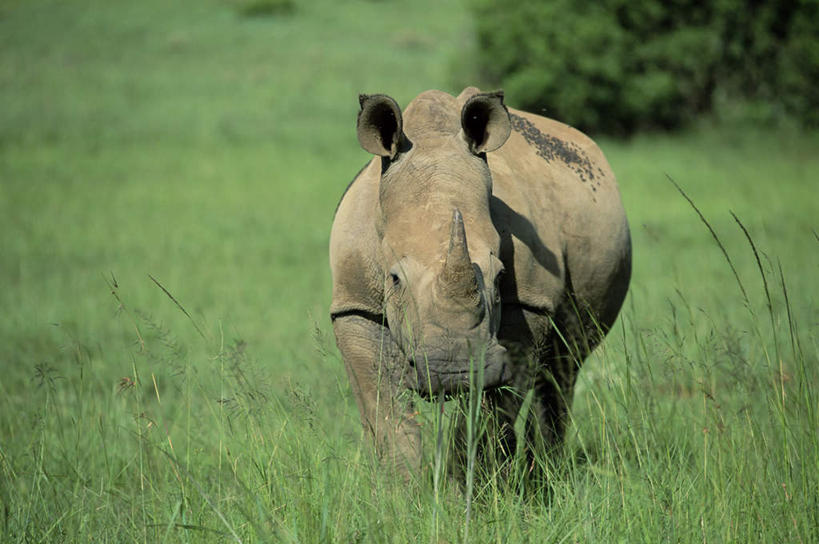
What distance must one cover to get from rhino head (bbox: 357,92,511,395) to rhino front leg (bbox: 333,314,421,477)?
0.27 meters

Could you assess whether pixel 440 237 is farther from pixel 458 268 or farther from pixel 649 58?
pixel 649 58

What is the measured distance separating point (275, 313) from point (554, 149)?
16.0 feet

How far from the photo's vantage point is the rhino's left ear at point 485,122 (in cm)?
373

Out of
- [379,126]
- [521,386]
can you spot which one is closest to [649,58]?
[521,386]

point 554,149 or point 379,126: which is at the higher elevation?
point 379,126

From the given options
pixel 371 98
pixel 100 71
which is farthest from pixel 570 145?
pixel 100 71

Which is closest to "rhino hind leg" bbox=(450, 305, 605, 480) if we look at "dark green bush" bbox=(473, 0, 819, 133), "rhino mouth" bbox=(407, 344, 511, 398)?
"rhino mouth" bbox=(407, 344, 511, 398)

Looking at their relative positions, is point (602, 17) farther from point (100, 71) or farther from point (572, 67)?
point (100, 71)

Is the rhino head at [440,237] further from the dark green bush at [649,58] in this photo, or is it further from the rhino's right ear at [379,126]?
the dark green bush at [649,58]

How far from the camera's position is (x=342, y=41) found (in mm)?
35469

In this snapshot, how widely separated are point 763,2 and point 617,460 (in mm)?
22386

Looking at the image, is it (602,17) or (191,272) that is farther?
(602,17)

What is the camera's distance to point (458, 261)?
3162 millimetres

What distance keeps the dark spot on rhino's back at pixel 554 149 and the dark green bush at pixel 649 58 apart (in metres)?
19.0
